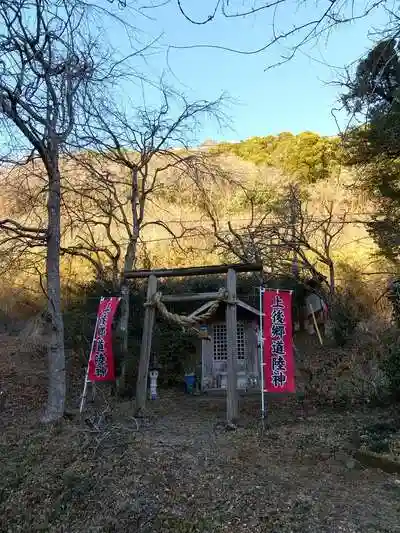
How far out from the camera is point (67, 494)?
15.2 feet

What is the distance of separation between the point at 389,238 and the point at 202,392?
7290 millimetres

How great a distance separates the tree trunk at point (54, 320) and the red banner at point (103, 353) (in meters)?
1.54

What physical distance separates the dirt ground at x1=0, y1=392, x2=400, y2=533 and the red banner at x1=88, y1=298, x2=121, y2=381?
197 cm

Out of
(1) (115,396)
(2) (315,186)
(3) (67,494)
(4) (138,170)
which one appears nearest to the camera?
(3) (67,494)

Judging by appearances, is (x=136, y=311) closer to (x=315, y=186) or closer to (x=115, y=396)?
(x=115, y=396)

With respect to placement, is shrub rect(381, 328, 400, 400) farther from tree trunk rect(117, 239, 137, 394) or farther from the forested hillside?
tree trunk rect(117, 239, 137, 394)

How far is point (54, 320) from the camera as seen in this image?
7375mm

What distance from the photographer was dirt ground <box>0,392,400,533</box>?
3967mm

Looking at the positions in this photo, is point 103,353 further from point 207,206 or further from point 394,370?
point 207,206

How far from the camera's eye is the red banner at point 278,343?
7.97 meters

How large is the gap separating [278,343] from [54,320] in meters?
4.00


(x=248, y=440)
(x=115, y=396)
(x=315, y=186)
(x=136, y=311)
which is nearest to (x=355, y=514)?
(x=248, y=440)

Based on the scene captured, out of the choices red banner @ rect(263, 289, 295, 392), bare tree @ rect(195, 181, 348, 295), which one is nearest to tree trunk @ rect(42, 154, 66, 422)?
red banner @ rect(263, 289, 295, 392)

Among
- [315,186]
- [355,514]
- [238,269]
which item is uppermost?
[315,186]
